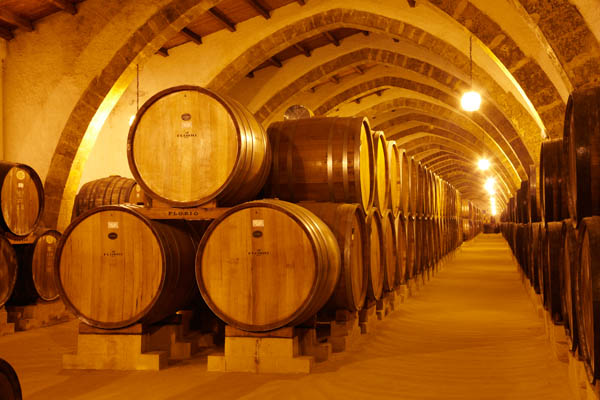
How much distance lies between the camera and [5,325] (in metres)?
5.38

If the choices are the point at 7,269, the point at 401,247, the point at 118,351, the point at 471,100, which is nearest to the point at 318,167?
the point at 118,351

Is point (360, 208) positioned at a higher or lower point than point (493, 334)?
higher

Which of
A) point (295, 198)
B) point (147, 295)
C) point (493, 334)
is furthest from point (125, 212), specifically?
point (493, 334)

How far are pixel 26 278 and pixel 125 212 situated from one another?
2811 millimetres

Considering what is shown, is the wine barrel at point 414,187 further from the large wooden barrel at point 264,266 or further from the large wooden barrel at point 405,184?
the large wooden barrel at point 264,266

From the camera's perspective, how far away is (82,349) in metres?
3.73

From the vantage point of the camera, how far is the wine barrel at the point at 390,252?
5947mm

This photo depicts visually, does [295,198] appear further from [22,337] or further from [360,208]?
[22,337]

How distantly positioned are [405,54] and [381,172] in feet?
23.3

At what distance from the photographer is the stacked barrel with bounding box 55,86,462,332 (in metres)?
3.52

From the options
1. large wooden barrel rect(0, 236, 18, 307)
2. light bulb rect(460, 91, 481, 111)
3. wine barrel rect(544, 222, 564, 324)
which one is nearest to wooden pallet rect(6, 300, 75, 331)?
large wooden barrel rect(0, 236, 18, 307)

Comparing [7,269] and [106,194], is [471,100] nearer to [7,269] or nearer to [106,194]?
[106,194]

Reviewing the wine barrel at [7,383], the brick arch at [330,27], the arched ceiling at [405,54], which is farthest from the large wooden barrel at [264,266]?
the brick arch at [330,27]

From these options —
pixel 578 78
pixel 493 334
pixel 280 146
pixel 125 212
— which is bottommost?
pixel 493 334
